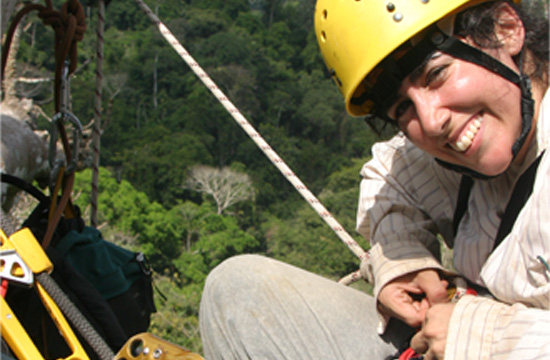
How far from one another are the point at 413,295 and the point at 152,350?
70 cm

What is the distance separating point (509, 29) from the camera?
3.76 feet

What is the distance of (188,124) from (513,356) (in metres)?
41.5

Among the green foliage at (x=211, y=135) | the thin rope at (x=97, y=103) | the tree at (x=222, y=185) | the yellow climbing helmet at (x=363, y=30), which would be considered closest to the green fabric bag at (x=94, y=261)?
the thin rope at (x=97, y=103)

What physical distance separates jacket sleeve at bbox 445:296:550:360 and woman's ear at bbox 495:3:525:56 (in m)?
0.52

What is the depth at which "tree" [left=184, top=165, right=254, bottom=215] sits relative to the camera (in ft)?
112

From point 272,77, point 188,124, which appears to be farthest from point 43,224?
point 272,77

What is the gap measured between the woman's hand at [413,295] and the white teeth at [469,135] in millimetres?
318

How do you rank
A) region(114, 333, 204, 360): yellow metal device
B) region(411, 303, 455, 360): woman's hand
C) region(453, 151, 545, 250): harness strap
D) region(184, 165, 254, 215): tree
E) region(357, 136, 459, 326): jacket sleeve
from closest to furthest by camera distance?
1. region(114, 333, 204, 360): yellow metal device
2. region(411, 303, 455, 360): woman's hand
3. region(453, 151, 545, 250): harness strap
4. region(357, 136, 459, 326): jacket sleeve
5. region(184, 165, 254, 215): tree

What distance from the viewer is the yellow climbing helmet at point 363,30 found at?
1112 mm

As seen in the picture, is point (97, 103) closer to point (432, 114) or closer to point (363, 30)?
point (363, 30)

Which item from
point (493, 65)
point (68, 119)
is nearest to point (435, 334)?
point (493, 65)

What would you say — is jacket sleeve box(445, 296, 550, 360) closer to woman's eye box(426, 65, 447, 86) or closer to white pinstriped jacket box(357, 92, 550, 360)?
white pinstriped jacket box(357, 92, 550, 360)

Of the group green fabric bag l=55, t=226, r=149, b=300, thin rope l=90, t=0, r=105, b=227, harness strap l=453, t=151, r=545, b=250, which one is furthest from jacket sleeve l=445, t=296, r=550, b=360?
thin rope l=90, t=0, r=105, b=227

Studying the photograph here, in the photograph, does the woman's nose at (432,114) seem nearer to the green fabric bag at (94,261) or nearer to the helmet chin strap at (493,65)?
the helmet chin strap at (493,65)
